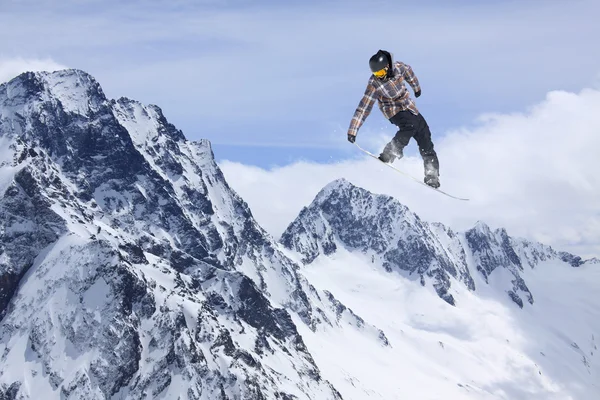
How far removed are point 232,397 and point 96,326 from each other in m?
41.3

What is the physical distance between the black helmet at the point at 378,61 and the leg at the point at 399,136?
345 centimetres

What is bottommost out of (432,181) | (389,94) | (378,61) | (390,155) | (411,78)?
(432,181)

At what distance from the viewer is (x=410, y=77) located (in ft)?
88.1

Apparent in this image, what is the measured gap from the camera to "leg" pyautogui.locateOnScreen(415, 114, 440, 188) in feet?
92.1

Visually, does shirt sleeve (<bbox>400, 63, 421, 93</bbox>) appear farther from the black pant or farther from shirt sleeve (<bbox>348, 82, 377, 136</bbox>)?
shirt sleeve (<bbox>348, 82, 377, 136</bbox>)

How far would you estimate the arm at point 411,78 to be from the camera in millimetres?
26552

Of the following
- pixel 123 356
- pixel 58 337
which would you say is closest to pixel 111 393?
pixel 123 356

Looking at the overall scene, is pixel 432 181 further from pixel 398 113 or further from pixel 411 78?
pixel 411 78

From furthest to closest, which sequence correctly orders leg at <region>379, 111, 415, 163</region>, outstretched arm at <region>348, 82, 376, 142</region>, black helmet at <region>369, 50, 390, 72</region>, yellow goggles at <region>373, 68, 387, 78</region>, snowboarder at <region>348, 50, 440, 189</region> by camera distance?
leg at <region>379, 111, 415, 163</region>
outstretched arm at <region>348, 82, 376, 142</region>
snowboarder at <region>348, 50, 440, 189</region>
yellow goggles at <region>373, 68, 387, 78</region>
black helmet at <region>369, 50, 390, 72</region>

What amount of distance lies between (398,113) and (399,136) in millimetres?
862

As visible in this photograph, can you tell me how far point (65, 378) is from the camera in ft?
628

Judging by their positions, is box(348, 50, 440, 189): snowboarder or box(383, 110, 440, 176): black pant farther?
box(383, 110, 440, 176): black pant

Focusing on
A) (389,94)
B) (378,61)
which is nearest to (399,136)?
(389,94)

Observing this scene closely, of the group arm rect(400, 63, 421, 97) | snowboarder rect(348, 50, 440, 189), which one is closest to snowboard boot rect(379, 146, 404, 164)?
snowboarder rect(348, 50, 440, 189)
